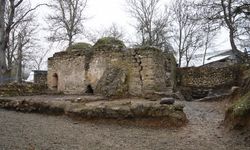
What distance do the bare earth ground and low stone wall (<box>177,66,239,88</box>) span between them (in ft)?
39.3

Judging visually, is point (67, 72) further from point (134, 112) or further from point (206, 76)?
point (206, 76)

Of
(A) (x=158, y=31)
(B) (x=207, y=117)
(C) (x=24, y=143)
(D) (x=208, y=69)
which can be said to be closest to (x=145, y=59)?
(B) (x=207, y=117)

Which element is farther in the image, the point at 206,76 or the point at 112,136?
the point at 206,76

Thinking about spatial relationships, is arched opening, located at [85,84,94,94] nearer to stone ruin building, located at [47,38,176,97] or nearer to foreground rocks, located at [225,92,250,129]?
stone ruin building, located at [47,38,176,97]

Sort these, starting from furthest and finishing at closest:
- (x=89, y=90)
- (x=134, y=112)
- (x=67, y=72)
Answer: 1. (x=67, y=72)
2. (x=89, y=90)
3. (x=134, y=112)

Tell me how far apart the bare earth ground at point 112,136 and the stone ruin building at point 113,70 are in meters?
4.89

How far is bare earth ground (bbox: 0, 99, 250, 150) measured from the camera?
583 centimetres

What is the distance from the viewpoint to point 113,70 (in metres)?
14.4

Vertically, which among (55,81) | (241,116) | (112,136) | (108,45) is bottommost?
(112,136)

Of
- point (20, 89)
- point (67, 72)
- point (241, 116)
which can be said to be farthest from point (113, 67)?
point (241, 116)

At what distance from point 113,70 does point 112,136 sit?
773 centimetres

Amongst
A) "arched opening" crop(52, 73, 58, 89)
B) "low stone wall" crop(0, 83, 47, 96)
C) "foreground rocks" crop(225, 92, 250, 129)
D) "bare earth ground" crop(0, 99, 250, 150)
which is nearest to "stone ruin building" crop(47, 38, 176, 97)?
"arched opening" crop(52, 73, 58, 89)

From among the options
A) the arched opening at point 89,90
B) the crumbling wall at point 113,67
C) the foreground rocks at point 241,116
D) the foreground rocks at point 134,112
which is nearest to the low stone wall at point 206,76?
the crumbling wall at point 113,67

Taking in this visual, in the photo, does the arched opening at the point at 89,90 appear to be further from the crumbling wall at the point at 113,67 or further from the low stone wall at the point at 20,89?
the low stone wall at the point at 20,89
